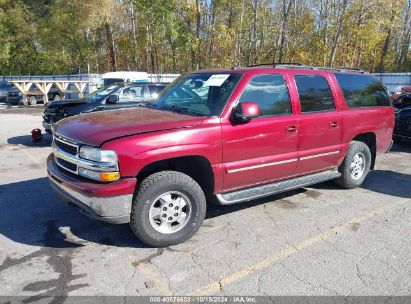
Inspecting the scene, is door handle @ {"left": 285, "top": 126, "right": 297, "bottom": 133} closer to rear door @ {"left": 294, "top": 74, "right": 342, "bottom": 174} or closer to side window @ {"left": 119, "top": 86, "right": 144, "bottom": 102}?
rear door @ {"left": 294, "top": 74, "right": 342, "bottom": 174}

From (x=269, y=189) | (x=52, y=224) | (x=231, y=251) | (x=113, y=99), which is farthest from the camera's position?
(x=113, y=99)

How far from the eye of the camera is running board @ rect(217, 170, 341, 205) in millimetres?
4090

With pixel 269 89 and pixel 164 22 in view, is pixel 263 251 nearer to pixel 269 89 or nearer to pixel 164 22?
pixel 269 89

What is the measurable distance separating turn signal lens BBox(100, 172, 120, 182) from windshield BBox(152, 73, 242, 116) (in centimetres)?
118

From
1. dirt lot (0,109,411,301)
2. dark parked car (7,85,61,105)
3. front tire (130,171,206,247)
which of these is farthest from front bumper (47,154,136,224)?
dark parked car (7,85,61,105)

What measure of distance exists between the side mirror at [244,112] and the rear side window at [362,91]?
2064 mm

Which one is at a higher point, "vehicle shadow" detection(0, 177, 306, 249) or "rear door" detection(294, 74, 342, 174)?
"rear door" detection(294, 74, 342, 174)

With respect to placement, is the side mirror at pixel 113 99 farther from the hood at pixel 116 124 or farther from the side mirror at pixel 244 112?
the side mirror at pixel 244 112

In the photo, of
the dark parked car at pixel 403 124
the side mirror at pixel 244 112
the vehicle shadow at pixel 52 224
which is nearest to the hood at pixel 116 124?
the side mirror at pixel 244 112

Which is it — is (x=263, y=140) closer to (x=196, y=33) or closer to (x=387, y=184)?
(x=387, y=184)

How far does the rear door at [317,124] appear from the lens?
466cm

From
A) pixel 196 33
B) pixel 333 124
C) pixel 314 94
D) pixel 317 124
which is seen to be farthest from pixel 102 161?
pixel 196 33

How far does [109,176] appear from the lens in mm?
3328

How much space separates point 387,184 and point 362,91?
174 cm
